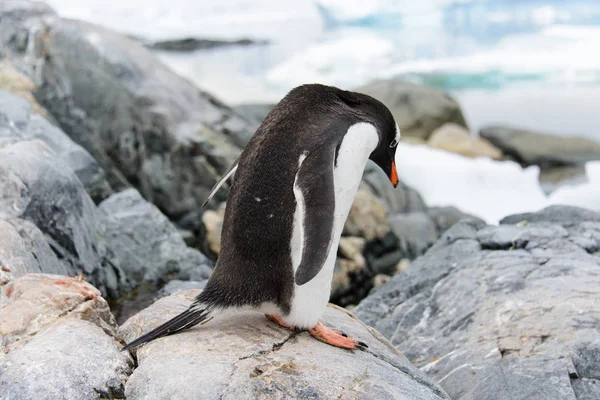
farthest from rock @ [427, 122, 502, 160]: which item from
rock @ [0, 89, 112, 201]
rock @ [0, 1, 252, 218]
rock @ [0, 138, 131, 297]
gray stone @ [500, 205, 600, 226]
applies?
rock @ [0, 138, 131, 297]

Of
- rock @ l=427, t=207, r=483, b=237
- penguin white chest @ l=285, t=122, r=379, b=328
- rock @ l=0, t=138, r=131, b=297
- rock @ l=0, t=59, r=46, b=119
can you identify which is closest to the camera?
penguin white chest @ l=285, t=122, r=379, b=328

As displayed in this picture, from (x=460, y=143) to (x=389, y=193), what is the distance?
4074 mm

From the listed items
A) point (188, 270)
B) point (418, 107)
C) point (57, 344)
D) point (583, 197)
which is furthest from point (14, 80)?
point (418, 107)

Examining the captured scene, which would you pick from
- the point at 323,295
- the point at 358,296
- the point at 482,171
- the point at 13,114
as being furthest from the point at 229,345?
the point at 482,171

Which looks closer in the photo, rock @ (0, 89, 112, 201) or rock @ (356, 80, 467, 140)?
rock @ (0, 89, 112, 201)

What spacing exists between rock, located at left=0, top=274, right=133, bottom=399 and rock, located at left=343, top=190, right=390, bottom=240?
3410 mm

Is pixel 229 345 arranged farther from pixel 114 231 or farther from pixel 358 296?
pixel 358 296

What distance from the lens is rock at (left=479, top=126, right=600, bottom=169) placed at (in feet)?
32.4

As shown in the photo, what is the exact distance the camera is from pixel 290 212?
2.13 meters

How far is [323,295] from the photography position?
2244mm

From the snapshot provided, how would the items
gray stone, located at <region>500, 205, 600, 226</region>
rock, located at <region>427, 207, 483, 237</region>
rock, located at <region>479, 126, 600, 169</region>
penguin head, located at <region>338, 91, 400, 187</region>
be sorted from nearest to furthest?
penguin head, located at <region>338, 91, 400, 187</region> → gray stone, located at <region>500, 205, 600, 226</region> → rock, located at <region>427, 207, 483, 237</region> → rock, located at <region>479, 126, 600, 169</region>

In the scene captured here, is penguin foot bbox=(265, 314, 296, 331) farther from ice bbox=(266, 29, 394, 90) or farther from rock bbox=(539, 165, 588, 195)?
ice bbox=(266, 29, 394, 90)

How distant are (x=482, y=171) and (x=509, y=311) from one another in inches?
238

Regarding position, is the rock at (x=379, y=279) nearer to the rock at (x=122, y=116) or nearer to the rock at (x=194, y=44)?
the rock at (x=122, y=116)
